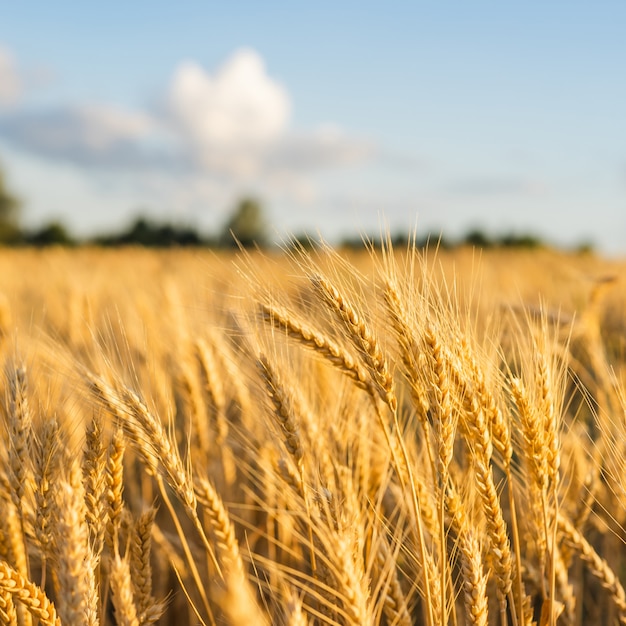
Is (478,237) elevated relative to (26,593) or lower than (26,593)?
elevated

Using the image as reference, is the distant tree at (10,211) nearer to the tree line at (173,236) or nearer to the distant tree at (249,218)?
the tree line at (173,236)

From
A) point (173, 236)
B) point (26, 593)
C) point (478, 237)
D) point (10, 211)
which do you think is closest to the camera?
point (26, 593)

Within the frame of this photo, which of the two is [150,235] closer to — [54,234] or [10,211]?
[54,234]

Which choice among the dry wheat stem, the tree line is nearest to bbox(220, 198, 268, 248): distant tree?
the tree line

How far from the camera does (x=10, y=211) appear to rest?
168 feet

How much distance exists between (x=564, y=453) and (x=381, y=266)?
1307mm

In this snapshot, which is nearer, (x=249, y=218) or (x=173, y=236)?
(x=173, y=236)

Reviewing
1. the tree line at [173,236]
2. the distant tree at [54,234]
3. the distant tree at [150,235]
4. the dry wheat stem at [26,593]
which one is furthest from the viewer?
the distant tree at [54,234]

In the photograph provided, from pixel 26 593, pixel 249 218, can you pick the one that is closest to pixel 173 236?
pixel 249 218

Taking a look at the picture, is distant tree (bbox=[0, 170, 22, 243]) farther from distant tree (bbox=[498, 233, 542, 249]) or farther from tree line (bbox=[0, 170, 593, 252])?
distant tree (bbox=[498, 233, 542, 249])

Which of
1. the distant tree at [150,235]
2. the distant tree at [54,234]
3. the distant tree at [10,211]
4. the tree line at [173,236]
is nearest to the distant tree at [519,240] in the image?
the tree line at [173,236]

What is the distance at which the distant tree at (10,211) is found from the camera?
50.2 metres

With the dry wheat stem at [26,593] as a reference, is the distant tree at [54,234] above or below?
above

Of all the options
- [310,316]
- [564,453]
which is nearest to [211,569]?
[310,316]
